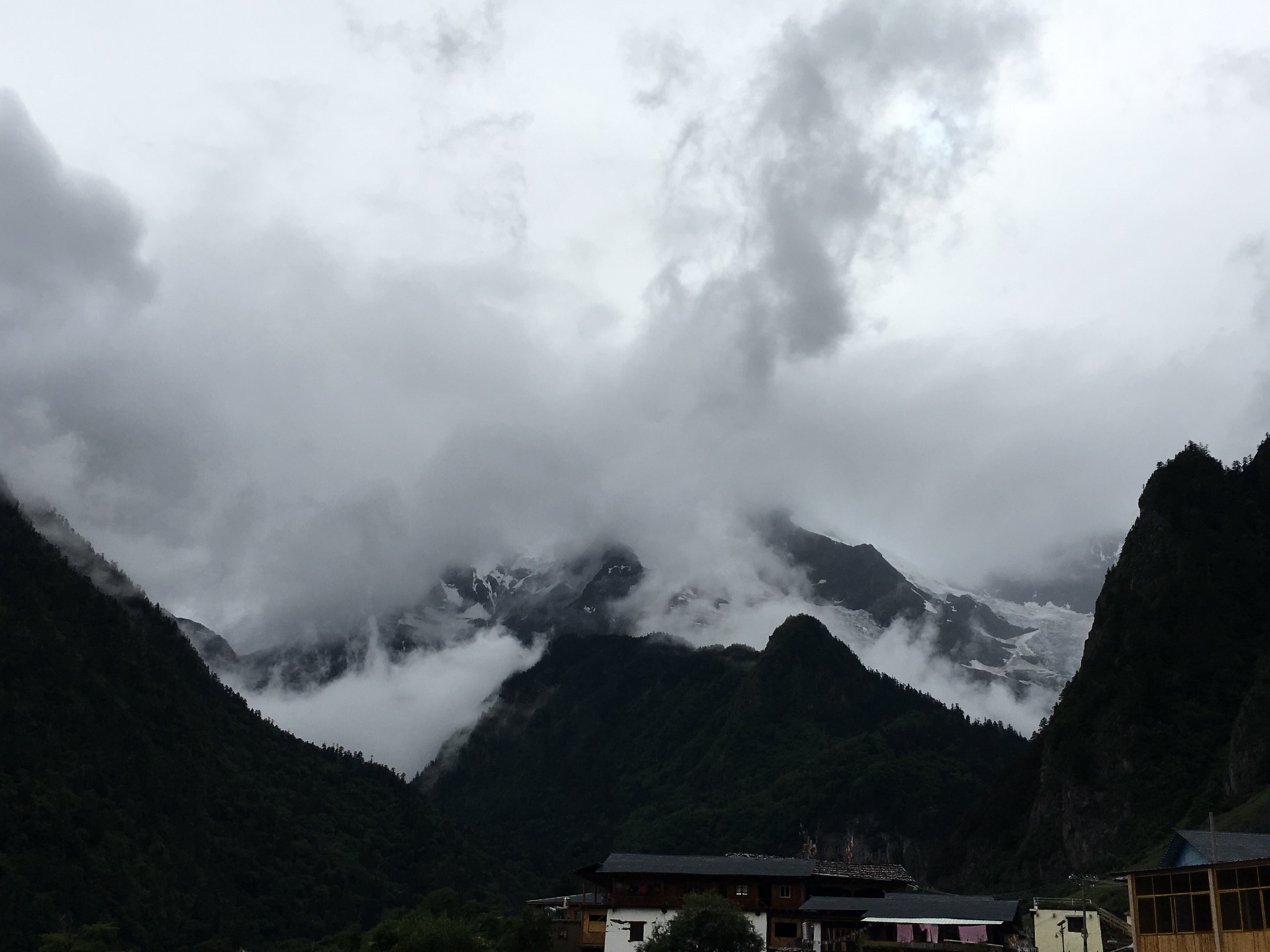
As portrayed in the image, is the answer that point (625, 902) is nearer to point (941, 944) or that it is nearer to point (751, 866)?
point (751, 866)

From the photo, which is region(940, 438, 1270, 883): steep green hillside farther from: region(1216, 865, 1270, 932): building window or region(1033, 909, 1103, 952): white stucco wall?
region(1216, 865, 1270, 932): building window

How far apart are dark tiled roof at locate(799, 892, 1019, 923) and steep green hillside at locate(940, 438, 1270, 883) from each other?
72.9 meters

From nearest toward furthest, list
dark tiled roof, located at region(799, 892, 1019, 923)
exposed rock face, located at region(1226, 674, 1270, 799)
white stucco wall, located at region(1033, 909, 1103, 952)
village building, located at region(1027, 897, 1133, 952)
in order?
dark tiled roof, located at region(799, 892, 1019, 923) → village building, located at region(1027, 897, 1133, 952) → white stucco wall, located at region(1033, 909, 1103, 952) → exposed rock face, located at region(1226, 674, 1270, 799)

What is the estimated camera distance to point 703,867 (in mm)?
102500

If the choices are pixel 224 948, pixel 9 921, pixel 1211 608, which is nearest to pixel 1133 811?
pixel 1211 608

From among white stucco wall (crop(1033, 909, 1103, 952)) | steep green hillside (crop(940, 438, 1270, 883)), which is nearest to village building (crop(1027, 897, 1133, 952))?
white stucco wall (crop(1033, 909, 1103, 952))

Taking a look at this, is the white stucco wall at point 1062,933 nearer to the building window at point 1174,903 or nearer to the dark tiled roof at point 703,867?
the dark tiled roof at point 703,867

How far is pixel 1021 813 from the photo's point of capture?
195 m

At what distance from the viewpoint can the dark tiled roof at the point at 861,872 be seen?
4035 inches

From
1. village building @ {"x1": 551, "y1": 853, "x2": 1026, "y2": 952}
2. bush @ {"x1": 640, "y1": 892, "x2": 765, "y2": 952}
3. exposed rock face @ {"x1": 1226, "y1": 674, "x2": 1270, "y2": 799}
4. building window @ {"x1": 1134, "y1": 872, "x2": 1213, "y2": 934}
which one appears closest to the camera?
building window @ {"x1": 1134, "y1": 872, "x2": 1213, "y2": 934}

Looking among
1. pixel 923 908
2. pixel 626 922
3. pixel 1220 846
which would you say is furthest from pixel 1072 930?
pixel 1220 846

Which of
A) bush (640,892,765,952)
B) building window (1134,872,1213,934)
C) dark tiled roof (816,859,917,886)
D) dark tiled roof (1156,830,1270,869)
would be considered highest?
dark tiled roof (816,859,917,886)

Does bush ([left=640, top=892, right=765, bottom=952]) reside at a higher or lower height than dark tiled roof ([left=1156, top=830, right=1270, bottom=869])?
lower

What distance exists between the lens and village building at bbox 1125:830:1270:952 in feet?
151
